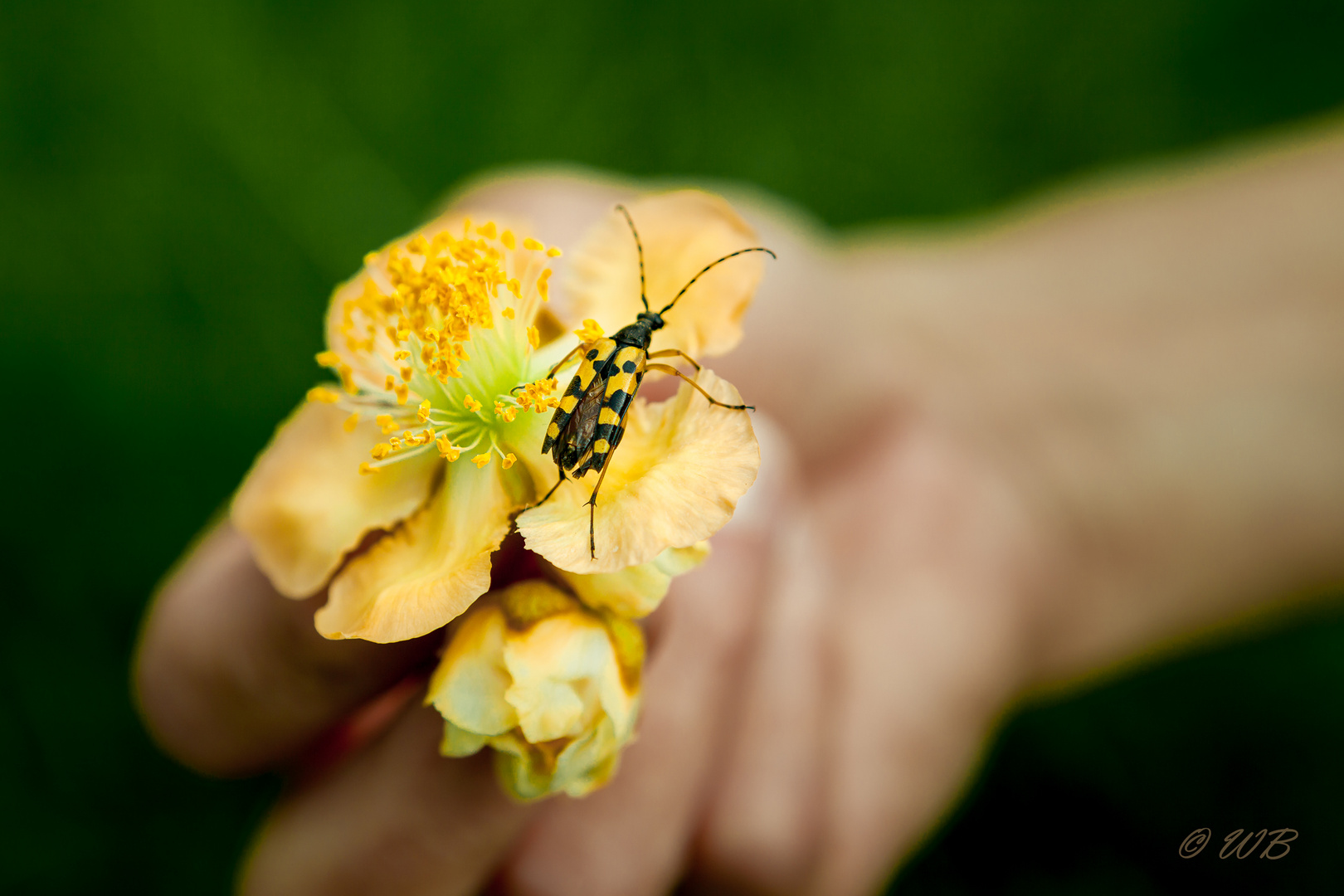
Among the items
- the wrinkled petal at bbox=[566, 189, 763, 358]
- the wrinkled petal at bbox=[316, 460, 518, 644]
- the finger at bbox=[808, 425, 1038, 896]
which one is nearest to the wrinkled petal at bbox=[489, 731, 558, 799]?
the wrinkled petal at bbox=[316, 460, 518, 644]

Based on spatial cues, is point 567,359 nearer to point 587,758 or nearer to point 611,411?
point 611,411

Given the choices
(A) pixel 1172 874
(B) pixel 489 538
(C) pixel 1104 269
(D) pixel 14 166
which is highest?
A: (D) pixel 14 166

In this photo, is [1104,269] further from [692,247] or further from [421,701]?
[421,701]

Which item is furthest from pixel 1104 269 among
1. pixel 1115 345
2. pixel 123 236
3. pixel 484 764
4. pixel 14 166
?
pixel 14 166

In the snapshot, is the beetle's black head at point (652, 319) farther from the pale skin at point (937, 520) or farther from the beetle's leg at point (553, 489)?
the pale skin at point (937, 520)

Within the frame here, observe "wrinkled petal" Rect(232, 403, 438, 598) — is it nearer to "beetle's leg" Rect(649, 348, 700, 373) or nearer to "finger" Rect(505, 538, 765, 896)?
"beetle's leg" Rect(649, 348, 700, 373)

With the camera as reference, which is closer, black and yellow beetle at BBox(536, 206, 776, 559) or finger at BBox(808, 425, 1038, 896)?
black and yellow beetle at BBox(536, 206, 776, 559)
